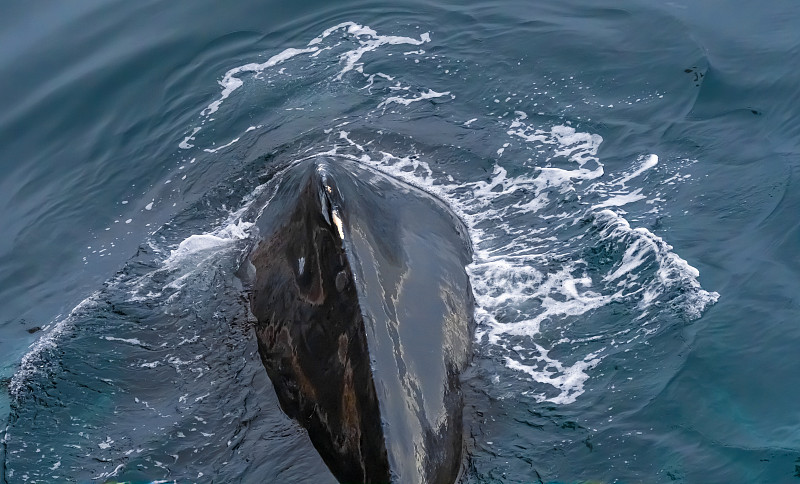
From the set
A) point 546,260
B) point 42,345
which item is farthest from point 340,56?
point 42,345

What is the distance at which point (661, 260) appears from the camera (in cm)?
1045

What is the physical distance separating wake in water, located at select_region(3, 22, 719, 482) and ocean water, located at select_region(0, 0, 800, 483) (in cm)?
4

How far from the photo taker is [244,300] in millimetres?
10102

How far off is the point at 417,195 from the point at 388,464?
4.54 metres

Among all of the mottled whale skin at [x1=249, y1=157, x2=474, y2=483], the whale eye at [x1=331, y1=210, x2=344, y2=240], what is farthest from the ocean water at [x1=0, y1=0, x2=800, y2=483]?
the whale eye at [x1=331, y1=210, x2=344, y2=240]

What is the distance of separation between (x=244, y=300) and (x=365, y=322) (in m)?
2.94

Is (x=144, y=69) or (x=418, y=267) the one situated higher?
(x=144, y=69)

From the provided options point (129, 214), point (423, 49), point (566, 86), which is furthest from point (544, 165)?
point (129, 214)

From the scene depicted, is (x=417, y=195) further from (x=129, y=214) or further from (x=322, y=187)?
(x=129, y=214)

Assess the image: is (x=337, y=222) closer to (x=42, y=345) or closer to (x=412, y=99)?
(x=42, y=345)

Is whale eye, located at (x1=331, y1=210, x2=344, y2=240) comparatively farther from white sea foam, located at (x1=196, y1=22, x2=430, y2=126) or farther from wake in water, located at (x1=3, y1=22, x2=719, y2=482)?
white sea foam, located at (x1=196, y1=22, x2=430, y2=126)

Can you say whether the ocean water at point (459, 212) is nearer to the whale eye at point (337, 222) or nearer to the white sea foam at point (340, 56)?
the white sea foam at point (340, 56)

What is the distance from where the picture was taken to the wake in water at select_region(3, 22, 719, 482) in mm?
8906

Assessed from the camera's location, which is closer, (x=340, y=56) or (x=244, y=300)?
(x=244, y=300)
